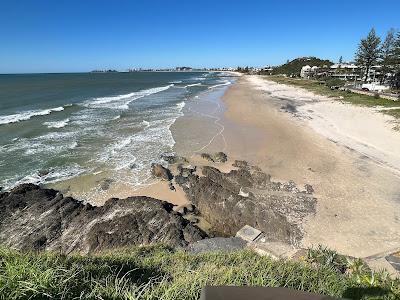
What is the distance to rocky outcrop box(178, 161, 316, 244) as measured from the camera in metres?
11.5

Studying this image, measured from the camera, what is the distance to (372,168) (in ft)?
54.7

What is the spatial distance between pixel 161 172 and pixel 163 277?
11.7 m

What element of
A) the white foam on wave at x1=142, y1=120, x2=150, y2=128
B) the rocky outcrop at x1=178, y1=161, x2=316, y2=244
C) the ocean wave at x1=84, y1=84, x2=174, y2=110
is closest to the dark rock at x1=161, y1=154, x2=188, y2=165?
the rocky outcrop at x1=178, y1=161, x2=316, y2=244

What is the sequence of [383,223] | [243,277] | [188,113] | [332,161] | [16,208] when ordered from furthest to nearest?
[188,113] < [332,161] < [16,208] < [383,223] < [243,277]

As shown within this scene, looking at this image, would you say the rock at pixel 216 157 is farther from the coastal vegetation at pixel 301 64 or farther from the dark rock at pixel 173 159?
the coastal vegetation at pixel 301 64

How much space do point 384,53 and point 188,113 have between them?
46.6m

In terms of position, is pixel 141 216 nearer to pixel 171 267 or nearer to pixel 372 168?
pixel 171 267

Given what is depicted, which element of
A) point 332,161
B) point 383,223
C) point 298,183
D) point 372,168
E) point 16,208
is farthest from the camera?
point 332,161

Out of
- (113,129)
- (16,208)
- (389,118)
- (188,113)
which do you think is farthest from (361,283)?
(188,113)

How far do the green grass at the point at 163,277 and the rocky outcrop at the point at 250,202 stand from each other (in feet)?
14.2

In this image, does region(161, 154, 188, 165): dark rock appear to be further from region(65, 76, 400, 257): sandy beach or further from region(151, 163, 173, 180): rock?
region(151, 163, 173, 180): rock

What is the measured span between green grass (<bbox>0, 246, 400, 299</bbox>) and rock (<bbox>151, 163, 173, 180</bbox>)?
889cm

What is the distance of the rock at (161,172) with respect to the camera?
16.2 meters

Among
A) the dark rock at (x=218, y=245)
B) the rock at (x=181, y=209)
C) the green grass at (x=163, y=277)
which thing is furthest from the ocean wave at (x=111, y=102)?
the green grass at (x=163, y=277)
